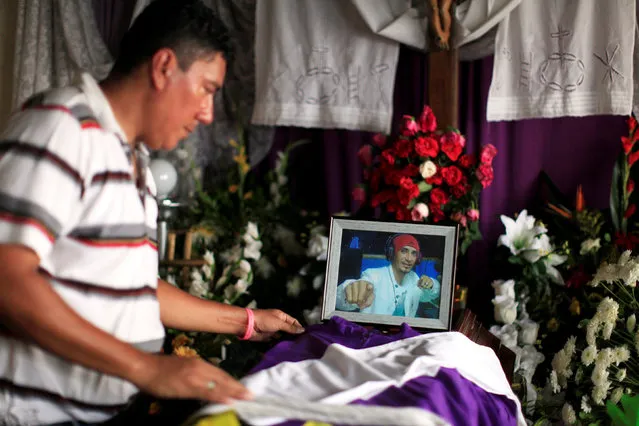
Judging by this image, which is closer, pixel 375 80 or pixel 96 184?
pixel 96 184

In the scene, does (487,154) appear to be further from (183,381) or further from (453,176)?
(183,381)

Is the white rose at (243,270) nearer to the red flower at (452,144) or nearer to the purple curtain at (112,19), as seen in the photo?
the red flower at (452,144)

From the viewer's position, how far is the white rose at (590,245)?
7.46 ft

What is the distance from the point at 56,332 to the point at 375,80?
1.83 m

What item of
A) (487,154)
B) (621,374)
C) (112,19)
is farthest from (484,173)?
(112,19)

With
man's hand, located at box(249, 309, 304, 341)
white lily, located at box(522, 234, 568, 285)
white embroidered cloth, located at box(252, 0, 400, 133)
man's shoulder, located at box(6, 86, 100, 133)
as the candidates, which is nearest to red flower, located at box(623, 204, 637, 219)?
white lily, located at box(522, 234, 568, 285)

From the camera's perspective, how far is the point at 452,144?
7.50 feet

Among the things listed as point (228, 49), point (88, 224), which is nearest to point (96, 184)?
point (88, 224)

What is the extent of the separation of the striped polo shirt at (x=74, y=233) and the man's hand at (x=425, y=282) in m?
0.81

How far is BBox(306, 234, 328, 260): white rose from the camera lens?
99.3 inches

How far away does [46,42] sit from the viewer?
3.00 m

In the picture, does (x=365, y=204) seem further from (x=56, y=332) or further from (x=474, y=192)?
(x=56, y=332)

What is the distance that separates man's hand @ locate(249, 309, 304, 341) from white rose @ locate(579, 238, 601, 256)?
1118 millimetres

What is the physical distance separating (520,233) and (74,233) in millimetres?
1646
